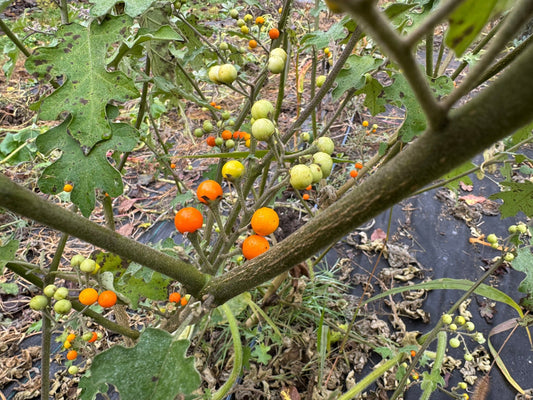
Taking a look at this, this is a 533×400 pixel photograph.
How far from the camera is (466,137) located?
408 mm

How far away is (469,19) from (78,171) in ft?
→ 3.29

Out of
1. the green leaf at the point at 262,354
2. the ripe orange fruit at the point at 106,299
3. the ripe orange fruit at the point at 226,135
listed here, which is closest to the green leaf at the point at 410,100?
the ripe orange fruit at the point at 226,135

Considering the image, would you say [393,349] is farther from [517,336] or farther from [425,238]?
[425,238]

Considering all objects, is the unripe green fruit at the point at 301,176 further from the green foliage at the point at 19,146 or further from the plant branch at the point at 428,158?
the green foliage at the point at 19,146

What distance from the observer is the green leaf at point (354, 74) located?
4.22 ft

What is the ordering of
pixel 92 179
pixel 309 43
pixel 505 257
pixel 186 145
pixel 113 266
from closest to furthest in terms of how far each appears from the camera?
pixel 92 179 < pixel 309 43 < pixel 113 266 < pixel 505 257 < pixel 186 145

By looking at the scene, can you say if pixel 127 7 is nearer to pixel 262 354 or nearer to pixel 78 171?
pixel 78 171

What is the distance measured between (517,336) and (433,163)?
288 centimetres

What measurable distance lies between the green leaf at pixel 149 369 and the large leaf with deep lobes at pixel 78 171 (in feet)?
1.37

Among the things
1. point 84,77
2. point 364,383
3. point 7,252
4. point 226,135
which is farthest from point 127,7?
point 364,383

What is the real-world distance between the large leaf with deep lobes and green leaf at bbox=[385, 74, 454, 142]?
0.94 metres

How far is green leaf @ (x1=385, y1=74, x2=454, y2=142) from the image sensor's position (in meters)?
1.20

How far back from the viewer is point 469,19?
341 mm

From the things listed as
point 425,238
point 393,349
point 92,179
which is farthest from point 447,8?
point 425,238
